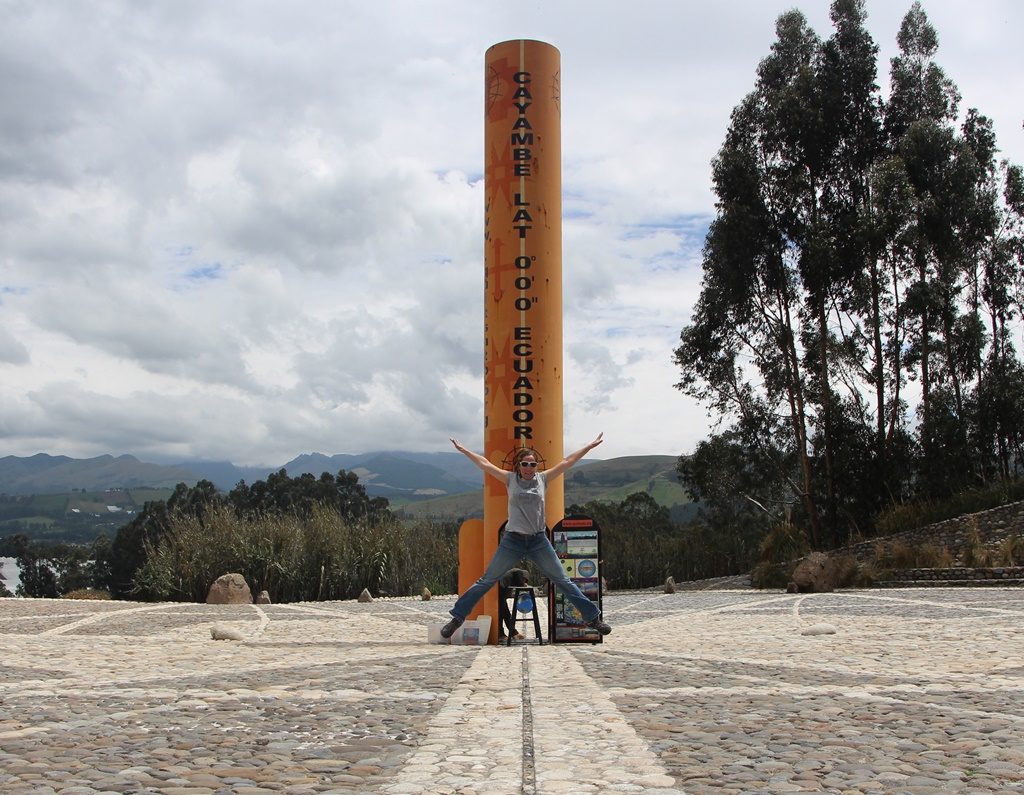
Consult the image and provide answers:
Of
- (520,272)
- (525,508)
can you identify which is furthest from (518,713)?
(520,272)

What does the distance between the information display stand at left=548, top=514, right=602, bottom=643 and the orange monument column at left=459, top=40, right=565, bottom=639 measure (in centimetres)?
47

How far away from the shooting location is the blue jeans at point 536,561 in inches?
325

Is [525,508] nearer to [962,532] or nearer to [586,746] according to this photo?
[586,746]

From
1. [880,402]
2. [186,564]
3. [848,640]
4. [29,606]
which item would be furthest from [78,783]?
[880,402]

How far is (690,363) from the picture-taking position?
27.7m

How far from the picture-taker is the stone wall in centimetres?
1950

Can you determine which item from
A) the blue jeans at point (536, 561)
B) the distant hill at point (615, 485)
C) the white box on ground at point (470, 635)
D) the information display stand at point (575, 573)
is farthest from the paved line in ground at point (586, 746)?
the distant hill at point (615, 485)

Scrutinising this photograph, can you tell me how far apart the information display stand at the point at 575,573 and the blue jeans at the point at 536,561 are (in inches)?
12.0

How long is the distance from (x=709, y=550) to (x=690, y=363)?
18.6 ft

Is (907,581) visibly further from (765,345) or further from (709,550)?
(765,345)

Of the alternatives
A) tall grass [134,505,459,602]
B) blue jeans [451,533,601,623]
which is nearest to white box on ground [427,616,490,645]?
blue jeans [451,533,601,623]

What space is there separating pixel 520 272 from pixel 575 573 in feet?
9.51

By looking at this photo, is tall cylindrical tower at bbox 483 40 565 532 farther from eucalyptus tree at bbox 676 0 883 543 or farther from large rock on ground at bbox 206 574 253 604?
eucalyptus tree at bbox 676 0 883 543

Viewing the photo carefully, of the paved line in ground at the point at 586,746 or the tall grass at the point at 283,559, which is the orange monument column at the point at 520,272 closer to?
the paved line in ground at the point at 586,746
